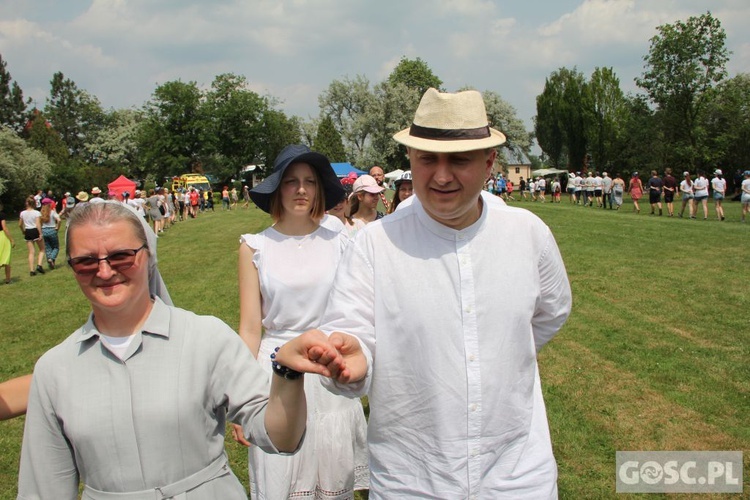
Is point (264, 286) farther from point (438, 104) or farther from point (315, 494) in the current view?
point (438, 104)

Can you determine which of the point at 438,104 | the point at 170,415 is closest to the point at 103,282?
the point at 170,415

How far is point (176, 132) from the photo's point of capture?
7075 centimetres

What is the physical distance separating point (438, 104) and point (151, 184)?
71.1 meters

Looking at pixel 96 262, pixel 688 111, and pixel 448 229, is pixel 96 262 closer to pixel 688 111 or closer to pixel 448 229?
pixel 448 229

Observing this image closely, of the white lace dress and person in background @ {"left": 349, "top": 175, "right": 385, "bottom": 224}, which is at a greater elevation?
person in background @ {"left": 349, "top": 175, "right": 385, "bottom": 224}

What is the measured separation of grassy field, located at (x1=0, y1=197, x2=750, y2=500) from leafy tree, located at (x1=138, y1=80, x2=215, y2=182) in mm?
54734

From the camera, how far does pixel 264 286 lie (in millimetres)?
3686

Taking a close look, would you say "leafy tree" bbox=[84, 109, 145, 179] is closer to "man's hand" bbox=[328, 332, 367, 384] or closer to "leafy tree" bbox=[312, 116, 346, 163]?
"leafy tree" bbox=[312, 116, 346, 163]

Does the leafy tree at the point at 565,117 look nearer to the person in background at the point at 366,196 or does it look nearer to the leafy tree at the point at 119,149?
the leafy tree at the point at 119,149

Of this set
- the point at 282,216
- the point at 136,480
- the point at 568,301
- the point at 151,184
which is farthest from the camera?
the point at 151,184

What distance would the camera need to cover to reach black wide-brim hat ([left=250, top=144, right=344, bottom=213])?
12.8 ft

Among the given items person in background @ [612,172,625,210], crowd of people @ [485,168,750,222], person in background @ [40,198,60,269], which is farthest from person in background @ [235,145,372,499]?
person in background @ [612,172,625,210]

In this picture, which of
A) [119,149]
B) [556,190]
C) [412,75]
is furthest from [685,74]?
[119,149]

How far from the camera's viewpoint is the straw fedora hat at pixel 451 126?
2.26 metres
